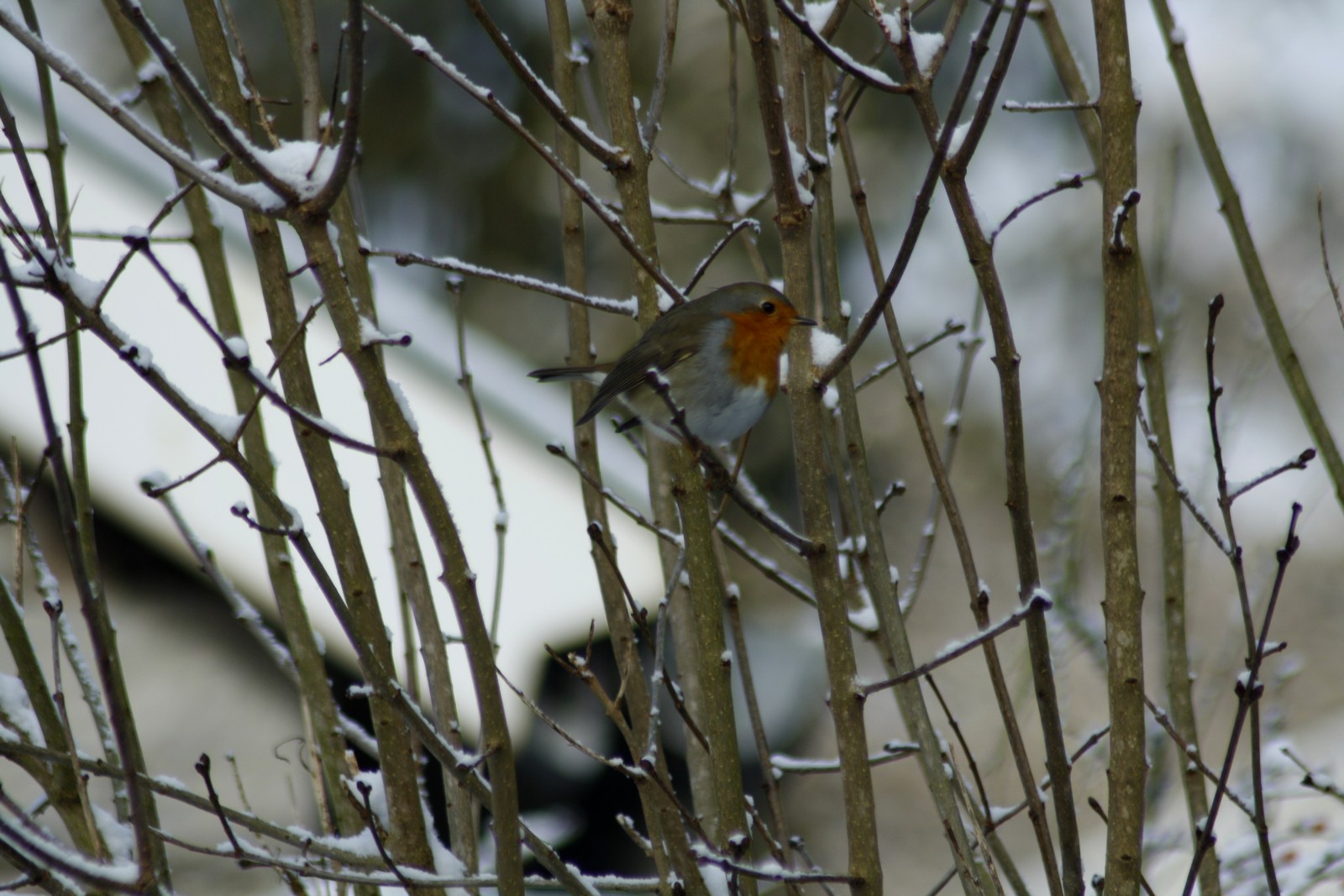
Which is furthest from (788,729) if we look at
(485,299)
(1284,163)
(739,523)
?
(1284,163)

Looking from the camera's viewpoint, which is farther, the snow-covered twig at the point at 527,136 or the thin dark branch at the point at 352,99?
the snow-covered twig at the point at 527,136

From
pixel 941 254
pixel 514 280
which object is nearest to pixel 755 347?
pixel 514 280

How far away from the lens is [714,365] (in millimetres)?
2688

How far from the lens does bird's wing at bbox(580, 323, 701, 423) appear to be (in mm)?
2469

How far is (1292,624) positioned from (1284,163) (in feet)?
12.0

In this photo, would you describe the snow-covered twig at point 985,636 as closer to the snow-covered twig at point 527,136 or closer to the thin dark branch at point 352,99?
the snow-covered twig at point 527,136

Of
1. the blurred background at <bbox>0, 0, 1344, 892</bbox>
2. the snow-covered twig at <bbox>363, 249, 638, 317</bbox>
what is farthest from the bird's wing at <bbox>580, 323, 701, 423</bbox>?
the blurred background at <bbox>0, 0, 1344, 892</bbox>

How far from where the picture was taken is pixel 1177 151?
2.72 meters

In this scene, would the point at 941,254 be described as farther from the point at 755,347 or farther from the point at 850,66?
the point at 850,66

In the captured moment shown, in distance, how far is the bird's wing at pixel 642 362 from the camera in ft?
8.10

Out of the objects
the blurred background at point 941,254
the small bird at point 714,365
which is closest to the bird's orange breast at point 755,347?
the small bird at point 714,365

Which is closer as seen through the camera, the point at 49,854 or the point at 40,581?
the point at 49,854

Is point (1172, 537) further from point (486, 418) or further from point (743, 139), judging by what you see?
point (743, 139)

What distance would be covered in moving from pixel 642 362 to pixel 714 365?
0.19m
